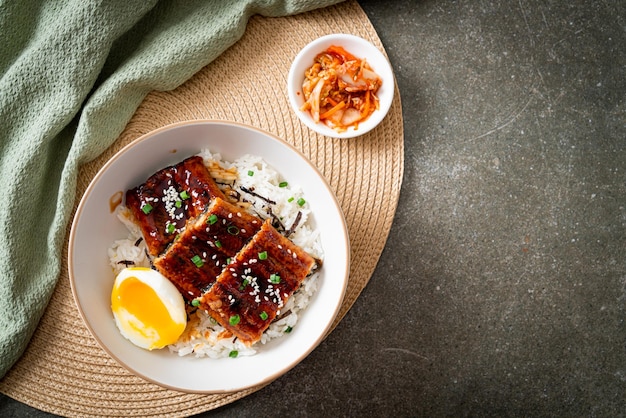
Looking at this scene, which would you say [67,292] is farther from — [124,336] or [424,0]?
[424,0]

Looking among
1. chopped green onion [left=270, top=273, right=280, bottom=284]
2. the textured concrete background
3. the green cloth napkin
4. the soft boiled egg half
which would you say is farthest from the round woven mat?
chopped green onion [left=270, top=273, right=280, bottom=284]

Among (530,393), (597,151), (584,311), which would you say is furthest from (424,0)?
(530,393)

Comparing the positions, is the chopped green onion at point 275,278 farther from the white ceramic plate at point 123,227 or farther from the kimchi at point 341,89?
Result: the kimchi at point 341,89

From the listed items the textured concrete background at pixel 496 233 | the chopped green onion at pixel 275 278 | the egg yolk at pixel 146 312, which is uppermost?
the egg yolk at pixel 146 312

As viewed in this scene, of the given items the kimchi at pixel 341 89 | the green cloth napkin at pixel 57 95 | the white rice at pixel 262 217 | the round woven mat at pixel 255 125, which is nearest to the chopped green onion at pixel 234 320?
the white rice at pixel 262 217

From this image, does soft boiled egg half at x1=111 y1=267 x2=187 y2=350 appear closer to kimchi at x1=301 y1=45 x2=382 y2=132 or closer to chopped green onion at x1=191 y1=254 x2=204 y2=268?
chopped green onion at x1=191 y1=254 x2=204 y2=268

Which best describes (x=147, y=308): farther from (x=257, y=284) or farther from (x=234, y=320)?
(x=257, y=284)

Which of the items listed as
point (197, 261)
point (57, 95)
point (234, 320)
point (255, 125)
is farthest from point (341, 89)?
point (57, 95)
